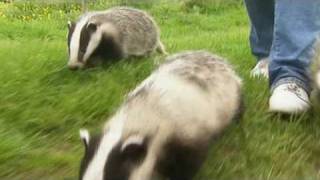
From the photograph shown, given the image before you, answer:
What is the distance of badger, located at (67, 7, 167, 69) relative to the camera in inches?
183

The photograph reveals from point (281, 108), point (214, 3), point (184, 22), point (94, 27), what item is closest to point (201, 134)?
point (281, 108)

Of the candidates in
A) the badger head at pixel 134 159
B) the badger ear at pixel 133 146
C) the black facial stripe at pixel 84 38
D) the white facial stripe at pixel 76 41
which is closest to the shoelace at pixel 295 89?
the badger head at pixel 134 159

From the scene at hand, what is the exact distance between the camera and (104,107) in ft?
10.9

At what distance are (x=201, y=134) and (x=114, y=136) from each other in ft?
1.40

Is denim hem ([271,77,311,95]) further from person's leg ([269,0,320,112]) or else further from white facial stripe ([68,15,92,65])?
white facial stripe ([68,15,92,65])

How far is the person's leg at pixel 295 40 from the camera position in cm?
347

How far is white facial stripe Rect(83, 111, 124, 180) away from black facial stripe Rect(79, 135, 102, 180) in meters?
0.02

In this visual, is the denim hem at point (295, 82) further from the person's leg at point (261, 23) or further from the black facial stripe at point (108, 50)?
the black facial stripe at point (108, 50)

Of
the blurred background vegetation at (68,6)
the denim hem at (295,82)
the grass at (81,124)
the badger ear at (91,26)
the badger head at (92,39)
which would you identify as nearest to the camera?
the grass at (81,124)

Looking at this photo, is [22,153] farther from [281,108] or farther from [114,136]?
[281,108]

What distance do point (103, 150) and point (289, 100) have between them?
3.92 feet

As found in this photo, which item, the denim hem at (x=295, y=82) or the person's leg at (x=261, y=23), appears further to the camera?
the person's leg at (x=261, y=23)

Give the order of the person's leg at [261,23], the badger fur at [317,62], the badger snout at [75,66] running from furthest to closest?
the person's leg at [261,23] < the badger snout at [75,66] < the badger fur at [317,62]

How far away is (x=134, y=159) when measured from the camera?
2.44 meters
